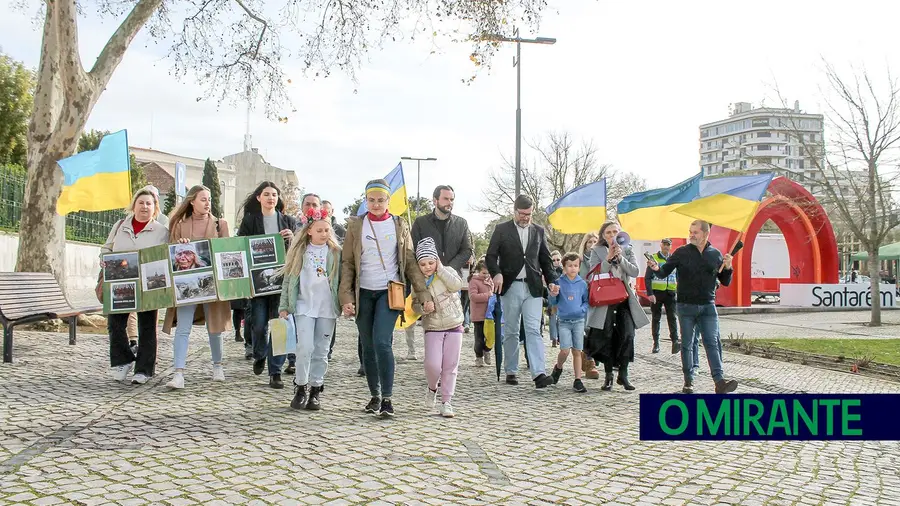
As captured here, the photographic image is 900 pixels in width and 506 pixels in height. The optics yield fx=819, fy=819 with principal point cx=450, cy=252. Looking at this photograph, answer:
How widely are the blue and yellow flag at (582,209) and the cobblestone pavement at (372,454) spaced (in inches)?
282

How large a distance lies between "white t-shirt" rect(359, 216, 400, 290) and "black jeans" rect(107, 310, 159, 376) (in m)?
2.60

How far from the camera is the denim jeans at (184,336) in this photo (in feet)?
25.1

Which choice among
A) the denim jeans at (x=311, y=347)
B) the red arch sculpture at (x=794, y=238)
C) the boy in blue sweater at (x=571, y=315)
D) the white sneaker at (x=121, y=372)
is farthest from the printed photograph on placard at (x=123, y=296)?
the red arch sculpture at (x=794, y=238)

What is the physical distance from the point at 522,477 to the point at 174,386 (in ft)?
13.4

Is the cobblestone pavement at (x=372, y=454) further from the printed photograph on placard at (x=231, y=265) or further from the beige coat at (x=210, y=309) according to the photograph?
the printed photograph on placard at (x=231, y=265)

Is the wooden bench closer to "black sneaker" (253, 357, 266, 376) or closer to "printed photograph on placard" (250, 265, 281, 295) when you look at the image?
"black sneaker" (253, 357, 266, 376)

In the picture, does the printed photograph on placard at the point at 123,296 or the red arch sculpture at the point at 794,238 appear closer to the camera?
the printed photograph on placard at the point at 123,296

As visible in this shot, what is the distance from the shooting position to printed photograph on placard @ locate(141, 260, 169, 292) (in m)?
7.93

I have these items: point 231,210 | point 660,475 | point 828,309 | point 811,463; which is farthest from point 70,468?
point 231,210

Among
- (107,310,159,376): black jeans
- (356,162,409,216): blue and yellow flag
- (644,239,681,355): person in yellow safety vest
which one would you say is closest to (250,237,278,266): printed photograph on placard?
(107,310,159,376): black jeans

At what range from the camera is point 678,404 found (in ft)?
7.84

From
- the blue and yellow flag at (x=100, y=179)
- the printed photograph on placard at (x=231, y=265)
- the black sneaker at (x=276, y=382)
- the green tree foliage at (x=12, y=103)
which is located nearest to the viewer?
the black sneaker at (x=276, y=382)

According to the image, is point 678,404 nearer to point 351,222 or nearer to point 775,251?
point 351,222

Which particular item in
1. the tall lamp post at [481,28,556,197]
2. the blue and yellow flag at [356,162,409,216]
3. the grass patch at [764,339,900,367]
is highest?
the tall lamp post at [481,28,556,197]
